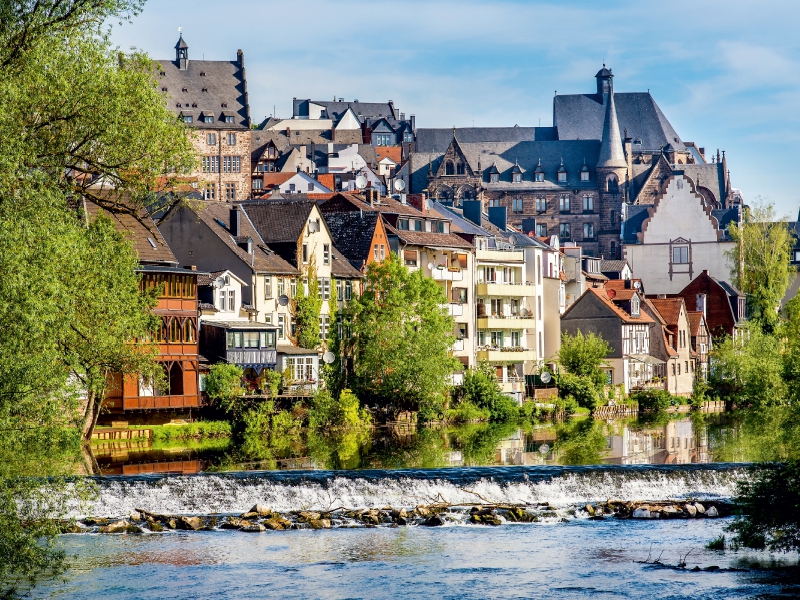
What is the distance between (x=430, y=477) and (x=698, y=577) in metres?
15.9

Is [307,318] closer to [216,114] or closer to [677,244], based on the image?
[677,244]

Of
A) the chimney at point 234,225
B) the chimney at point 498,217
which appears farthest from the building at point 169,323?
the chimney at point 498,217

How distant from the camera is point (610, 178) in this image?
179 metres

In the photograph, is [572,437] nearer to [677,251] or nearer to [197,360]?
[197,360]

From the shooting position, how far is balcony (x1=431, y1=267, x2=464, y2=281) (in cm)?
9531

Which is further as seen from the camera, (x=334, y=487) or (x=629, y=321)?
(x=629, y=321)

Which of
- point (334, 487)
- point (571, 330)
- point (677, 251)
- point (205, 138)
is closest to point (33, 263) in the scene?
point (334, 487)

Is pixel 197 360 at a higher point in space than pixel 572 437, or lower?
higher

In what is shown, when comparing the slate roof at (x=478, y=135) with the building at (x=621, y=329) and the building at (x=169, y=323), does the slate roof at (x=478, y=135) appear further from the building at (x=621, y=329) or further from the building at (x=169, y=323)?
the building at (x=169, y=323)

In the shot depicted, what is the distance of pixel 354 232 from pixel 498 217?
2832cm

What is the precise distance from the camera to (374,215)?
308ft

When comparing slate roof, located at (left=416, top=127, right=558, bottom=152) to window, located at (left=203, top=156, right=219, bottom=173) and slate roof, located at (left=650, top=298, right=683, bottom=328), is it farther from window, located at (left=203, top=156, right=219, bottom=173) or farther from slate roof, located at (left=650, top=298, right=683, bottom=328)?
slate roof, located at (left=650, top=298, right=683, bottom=328)

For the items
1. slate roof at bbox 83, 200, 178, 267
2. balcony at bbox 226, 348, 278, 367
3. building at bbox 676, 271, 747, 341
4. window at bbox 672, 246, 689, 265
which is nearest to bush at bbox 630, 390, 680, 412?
building at bbox 676, 271, 747, 341

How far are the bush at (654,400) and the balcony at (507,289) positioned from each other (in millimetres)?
11207
